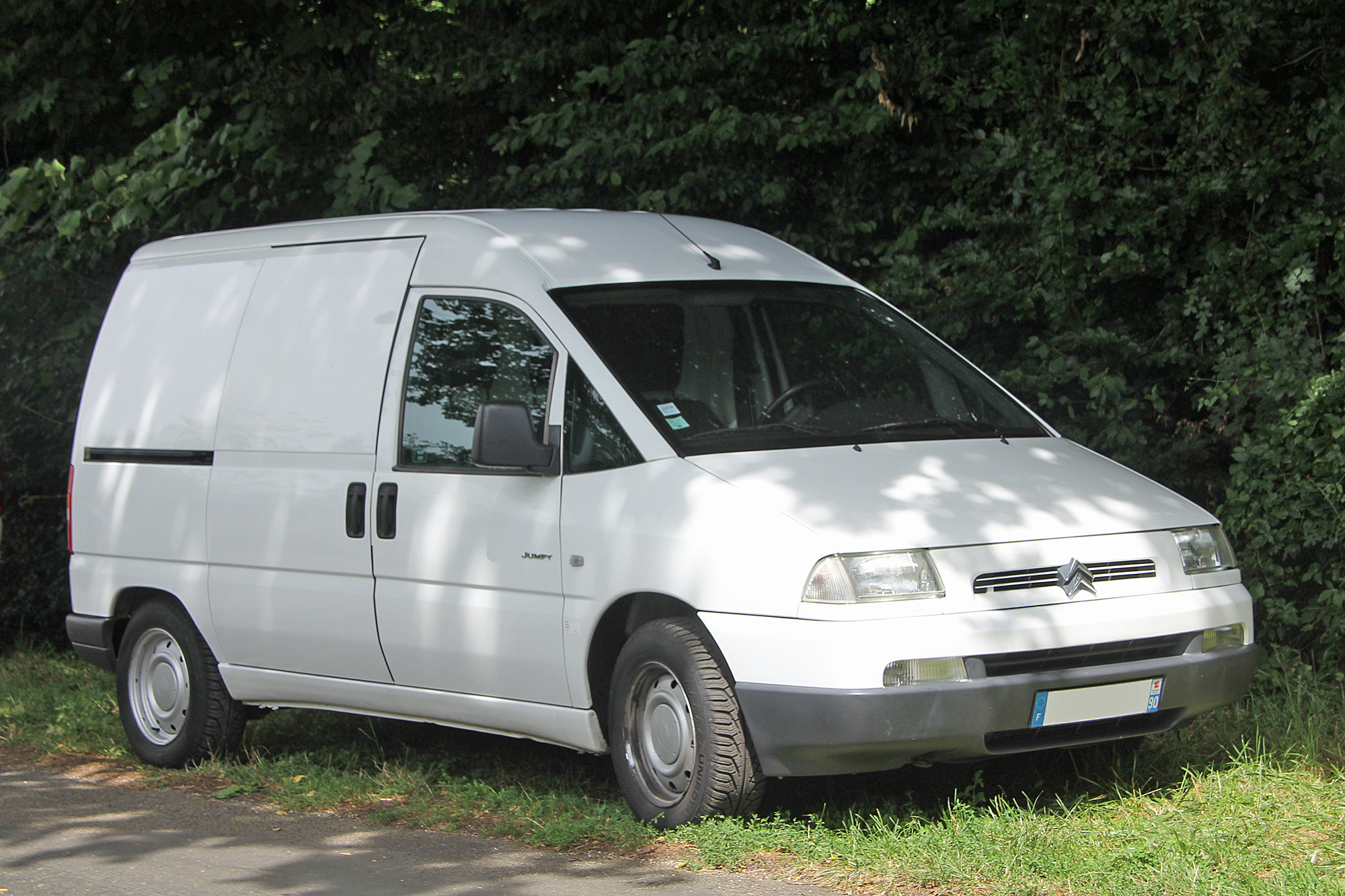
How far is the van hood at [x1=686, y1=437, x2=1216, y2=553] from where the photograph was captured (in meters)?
5.13

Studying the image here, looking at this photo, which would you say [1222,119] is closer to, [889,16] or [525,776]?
[889,16]

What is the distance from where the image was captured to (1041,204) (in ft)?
29.6

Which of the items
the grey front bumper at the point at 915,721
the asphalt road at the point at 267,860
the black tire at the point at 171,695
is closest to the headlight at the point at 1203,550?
the grey front bumper at the point at 915,721

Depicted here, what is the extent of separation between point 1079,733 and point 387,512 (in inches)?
110

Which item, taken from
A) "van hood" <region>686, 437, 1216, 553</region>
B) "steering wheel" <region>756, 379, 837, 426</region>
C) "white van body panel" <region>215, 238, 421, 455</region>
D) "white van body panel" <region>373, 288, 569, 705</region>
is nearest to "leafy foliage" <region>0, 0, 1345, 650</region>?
"van hood" <region>686, 437, 1216, 553</region>

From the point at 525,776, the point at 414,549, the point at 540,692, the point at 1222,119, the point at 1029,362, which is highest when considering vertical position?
the point at 1222,119

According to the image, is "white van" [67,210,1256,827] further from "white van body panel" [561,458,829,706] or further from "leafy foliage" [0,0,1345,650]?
"leafy foliage" [0,0,1345,650]

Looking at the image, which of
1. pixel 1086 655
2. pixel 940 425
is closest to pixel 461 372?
pixel 940 425

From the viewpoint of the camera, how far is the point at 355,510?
646cm

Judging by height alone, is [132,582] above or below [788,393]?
below

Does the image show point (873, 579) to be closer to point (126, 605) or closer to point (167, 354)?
point (167, 354)

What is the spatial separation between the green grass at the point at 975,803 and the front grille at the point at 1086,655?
518mm

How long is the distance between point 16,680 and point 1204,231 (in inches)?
304

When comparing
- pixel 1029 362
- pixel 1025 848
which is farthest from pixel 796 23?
pixel 1025 848
